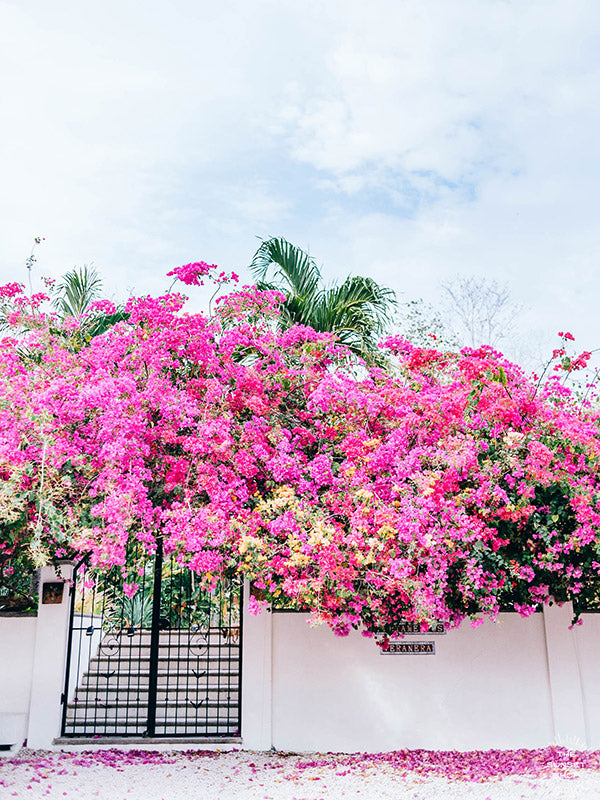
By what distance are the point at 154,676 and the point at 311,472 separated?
306cm

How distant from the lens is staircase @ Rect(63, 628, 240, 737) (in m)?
8.08

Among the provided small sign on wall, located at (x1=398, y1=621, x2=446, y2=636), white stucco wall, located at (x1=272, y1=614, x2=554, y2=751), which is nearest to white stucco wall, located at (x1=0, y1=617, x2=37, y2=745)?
white stucco wall, located at (x1=272, y1=614, x2=554, y2=751)

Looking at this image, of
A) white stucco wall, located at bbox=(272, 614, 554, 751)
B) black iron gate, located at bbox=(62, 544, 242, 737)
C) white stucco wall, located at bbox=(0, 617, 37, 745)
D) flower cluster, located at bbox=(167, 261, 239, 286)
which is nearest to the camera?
white stucco wall, located at bbox=(0, 617, 37, 745)

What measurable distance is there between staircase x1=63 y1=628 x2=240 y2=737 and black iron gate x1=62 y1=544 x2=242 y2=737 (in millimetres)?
13

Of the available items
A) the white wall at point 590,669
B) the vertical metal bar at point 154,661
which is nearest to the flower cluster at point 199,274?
the vertical metal bar at point 154,661

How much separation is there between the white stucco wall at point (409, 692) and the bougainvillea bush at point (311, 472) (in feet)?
1.60

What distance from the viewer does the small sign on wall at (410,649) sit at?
7.71 meters

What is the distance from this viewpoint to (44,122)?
8.36 m

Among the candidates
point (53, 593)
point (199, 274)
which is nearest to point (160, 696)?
point (53, 593)

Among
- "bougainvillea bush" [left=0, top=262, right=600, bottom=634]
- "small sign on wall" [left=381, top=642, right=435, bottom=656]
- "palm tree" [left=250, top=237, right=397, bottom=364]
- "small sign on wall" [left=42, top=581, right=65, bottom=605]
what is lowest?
"small sign on wall" [left=381, top=642, right=435, bottom=656]

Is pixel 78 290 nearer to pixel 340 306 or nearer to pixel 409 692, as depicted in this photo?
pixel 340 306

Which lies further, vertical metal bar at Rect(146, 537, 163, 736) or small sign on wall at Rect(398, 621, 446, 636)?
small sign on wall at Rect(398, 621, 446, 636)

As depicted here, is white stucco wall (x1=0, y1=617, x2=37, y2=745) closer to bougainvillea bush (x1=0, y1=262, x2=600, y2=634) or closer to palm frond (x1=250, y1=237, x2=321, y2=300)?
bougainvillea bush (x1=0, y1=262, x2=600, y2=634)

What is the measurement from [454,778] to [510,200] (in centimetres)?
1081
